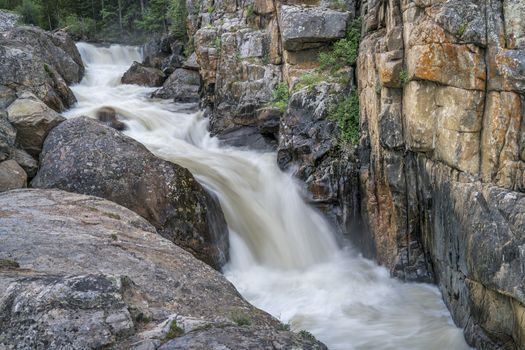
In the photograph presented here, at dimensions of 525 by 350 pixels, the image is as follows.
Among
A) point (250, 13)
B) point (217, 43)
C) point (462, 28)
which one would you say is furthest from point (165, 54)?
point (462, 28)

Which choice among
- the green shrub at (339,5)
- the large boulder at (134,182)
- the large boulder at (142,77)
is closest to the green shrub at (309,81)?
the green shrub at (339,5)

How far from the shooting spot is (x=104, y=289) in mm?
3674

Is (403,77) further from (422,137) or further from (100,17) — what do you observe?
(100,17)

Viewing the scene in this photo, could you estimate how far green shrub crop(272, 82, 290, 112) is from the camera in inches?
536

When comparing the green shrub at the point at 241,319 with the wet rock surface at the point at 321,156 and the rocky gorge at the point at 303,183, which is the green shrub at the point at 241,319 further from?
the wet rock surface at the point at 321,156

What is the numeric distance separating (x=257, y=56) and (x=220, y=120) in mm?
2440

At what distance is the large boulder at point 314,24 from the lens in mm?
12891

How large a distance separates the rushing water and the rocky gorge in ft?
1.10

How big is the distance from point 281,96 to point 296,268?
5.73 meters

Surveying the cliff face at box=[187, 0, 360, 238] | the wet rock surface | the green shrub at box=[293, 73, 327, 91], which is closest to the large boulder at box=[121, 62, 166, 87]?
the cliff face at box=[187, 0, 360, 238]

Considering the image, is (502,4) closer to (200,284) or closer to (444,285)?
(444,285)

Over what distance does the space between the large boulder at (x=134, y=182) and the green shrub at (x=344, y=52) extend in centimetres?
536

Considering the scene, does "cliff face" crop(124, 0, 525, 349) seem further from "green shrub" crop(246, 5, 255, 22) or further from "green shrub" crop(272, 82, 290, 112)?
"green shrub" crop(246, 5, 255, 22)

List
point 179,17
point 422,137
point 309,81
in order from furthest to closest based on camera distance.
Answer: point 179,17 → point 309,81 → point 422,137
